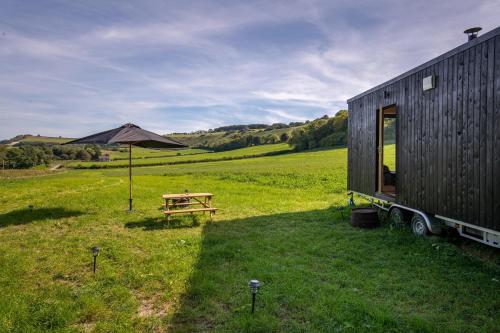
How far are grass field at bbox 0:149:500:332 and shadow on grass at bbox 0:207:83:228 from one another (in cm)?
12

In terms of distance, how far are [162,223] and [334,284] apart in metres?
5.37

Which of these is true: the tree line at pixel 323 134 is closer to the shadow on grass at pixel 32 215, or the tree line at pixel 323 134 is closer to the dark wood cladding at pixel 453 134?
the dark wood cladding at pixel 453 134

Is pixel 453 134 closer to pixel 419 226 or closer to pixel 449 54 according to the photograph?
pixel 449 54

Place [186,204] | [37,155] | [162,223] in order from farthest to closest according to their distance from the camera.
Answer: [37,155]
[186,204]
[162,223]

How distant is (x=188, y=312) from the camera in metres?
3.92

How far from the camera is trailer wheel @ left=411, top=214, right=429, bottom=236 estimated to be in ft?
22.2

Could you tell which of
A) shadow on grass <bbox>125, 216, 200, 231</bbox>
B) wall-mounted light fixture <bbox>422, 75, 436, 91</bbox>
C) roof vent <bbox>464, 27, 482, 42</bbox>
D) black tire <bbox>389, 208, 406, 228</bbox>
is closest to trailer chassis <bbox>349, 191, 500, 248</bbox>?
black tire <bbox>389, 208, 406, 228</bbox>

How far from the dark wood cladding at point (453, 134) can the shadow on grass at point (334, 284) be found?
0.94m

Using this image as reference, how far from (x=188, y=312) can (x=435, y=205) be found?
5190mm

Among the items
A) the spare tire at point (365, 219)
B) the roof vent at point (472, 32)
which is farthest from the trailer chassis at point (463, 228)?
the roof vent at point (472, 32)

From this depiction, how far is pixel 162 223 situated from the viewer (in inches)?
343

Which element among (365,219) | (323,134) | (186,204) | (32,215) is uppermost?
(323,134)

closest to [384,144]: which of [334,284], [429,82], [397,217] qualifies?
[397,217]

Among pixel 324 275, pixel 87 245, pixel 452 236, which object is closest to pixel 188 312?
pixel 324 275
